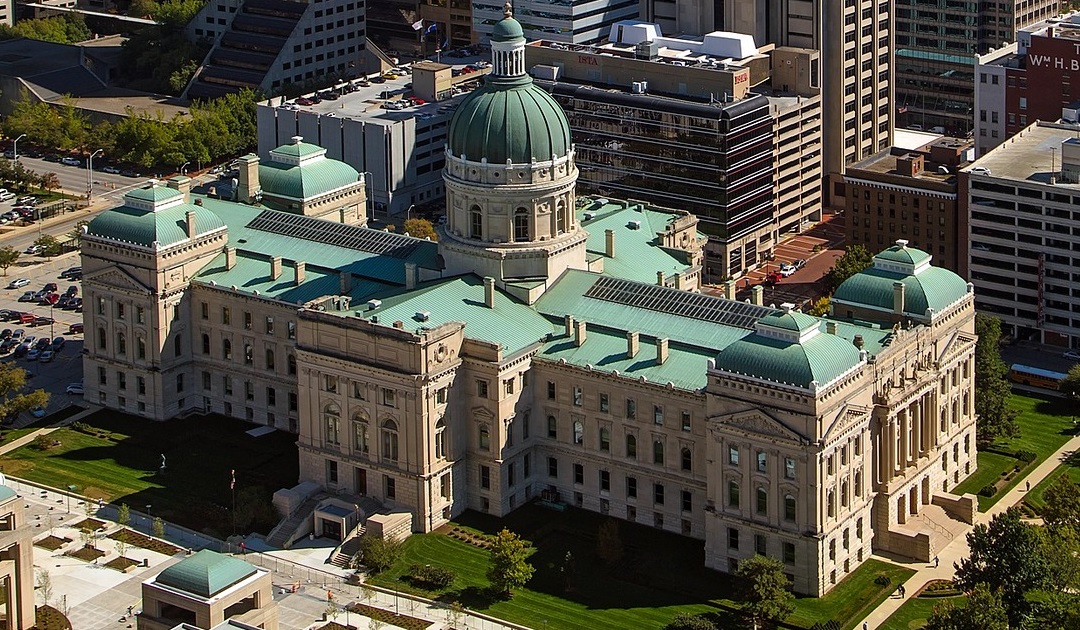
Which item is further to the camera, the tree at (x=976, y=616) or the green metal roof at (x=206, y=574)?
the tree at (x=976, y=616)

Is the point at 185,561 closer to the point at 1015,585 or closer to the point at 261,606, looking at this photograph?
the point at 261,606

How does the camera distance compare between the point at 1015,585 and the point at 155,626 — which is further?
the point at 1015,585

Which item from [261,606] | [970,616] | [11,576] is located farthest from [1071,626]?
[11,576]

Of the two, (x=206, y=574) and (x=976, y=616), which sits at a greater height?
(x=206, y=574)

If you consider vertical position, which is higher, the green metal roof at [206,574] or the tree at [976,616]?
the green metal roof at [206,574]
